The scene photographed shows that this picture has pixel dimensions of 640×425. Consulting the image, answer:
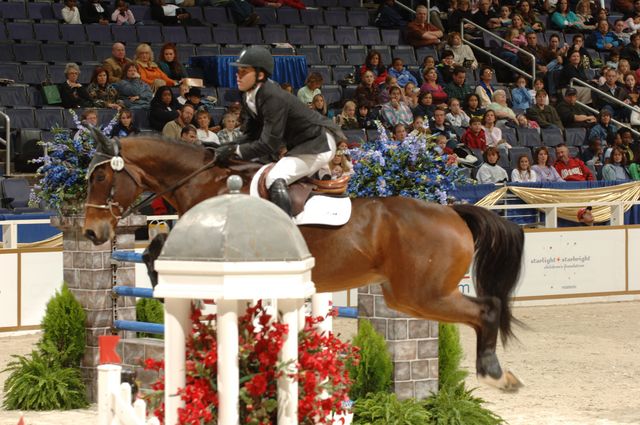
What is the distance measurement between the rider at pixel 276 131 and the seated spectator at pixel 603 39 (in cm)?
1520

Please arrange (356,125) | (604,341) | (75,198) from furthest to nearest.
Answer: (356,125) → (604,341) → (75,198)

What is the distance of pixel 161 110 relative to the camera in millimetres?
14016

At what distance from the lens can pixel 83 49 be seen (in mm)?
15758

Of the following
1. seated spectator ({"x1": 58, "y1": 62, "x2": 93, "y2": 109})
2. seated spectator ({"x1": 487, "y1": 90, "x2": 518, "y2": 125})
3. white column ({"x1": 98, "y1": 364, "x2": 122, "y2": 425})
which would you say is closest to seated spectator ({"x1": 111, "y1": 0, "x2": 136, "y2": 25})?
seated spectator ({"x1": 58, "y1": 62, "x2": 93, "y2": 109})

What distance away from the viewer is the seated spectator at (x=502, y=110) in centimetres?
1744

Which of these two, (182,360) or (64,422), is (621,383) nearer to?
(64,422)

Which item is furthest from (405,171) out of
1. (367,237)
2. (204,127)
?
(204,127)

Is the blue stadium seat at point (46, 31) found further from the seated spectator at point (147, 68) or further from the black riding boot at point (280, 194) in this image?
the black riding boot at point (280, 194)

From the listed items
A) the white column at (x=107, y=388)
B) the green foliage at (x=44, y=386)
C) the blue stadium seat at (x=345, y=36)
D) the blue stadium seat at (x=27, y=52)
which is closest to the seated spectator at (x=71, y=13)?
the blue stadium seat at (x=27, y=52)

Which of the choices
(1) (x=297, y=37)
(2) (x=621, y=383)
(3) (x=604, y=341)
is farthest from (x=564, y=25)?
(2) (x=621, y=383)

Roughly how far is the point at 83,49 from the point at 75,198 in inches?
322

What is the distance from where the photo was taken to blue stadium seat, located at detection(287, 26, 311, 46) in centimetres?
1789

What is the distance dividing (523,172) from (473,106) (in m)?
2.22

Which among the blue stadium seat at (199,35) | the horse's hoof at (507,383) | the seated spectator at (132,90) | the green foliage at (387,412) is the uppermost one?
the blue stadium seat at (199,35)
